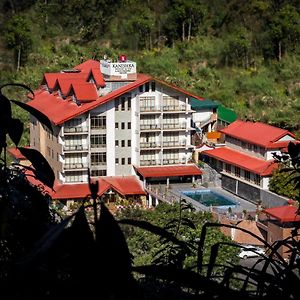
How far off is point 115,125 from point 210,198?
1.87 metres

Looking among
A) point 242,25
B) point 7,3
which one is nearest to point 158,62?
point 242,25

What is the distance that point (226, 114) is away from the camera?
14.1 metres

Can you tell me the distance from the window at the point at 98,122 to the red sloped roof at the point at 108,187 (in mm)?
783

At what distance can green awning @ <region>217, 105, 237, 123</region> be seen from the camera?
14000 mm

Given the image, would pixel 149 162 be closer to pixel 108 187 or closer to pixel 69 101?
pixel 108 187

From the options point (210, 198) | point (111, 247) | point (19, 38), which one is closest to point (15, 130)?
point (111, 247)

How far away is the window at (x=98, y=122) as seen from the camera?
11.7m

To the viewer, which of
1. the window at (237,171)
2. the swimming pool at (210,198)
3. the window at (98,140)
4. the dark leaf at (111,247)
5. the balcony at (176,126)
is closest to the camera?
the dark leaf at (111,247)

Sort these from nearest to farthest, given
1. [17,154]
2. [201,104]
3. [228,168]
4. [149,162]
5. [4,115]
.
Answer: [4,115] → [17,154] → [228,168] → [149,162] → [201,104]

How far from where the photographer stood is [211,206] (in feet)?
33.9

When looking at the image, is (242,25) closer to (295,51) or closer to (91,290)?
(295,51)

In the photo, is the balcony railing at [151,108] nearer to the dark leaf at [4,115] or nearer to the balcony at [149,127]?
the balcony at [149,127]

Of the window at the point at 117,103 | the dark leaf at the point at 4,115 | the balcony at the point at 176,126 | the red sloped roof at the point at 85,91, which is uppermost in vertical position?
the dark leaf at the point at 4,115

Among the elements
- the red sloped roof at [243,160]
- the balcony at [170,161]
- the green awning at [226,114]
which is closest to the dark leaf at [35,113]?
the red sloped roof at [243,160]
